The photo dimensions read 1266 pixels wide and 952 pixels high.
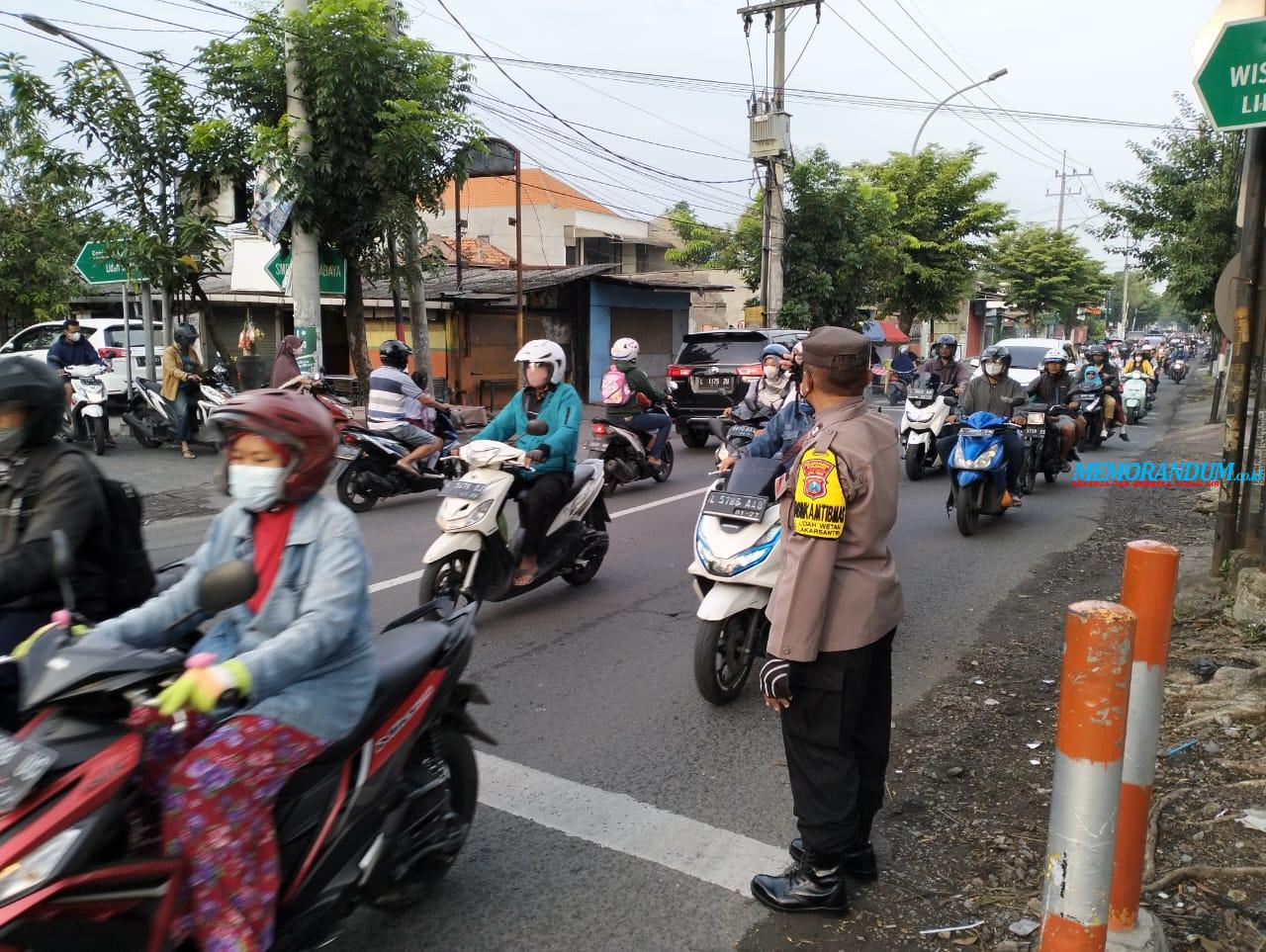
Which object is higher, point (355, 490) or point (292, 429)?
point (292, 429)

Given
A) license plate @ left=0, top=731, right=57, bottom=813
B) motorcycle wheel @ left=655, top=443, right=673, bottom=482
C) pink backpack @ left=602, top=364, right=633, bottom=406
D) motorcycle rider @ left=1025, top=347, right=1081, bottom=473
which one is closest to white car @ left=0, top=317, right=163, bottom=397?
→ pink backpack @ left=602, top=364, right=633, bottom=406

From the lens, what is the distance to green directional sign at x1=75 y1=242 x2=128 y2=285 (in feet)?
44.0

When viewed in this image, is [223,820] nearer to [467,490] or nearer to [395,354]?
[467,490]

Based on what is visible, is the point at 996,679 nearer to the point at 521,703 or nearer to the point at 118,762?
the point at 521,703

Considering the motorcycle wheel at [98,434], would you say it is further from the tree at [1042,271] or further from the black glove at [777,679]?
the tree at [1042,271]

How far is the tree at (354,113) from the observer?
1306cm

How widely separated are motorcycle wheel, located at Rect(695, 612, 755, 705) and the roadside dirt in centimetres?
82

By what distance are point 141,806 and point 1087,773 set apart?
2.20 meters

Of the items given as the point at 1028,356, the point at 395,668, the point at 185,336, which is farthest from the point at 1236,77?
the point at 1028,356

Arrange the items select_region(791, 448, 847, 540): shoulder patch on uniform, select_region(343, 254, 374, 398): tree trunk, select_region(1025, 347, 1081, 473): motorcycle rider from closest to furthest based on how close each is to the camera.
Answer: select_region(791, 448, 847, 540): shoulder patch on uniform → select_region(1025, 347, 1081, 473): motorcycle rider → select_region(343, 254, 374, 398): tree trunk

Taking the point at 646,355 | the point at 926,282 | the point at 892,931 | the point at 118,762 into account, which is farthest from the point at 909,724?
the point at 926,282

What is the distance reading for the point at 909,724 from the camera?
15.5ft

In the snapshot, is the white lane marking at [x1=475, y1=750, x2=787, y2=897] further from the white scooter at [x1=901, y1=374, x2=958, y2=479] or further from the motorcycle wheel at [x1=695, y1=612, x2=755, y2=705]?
the white scooter at [x1=901, y1=374, x2=958, y2=479]

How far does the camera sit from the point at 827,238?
25484mm
